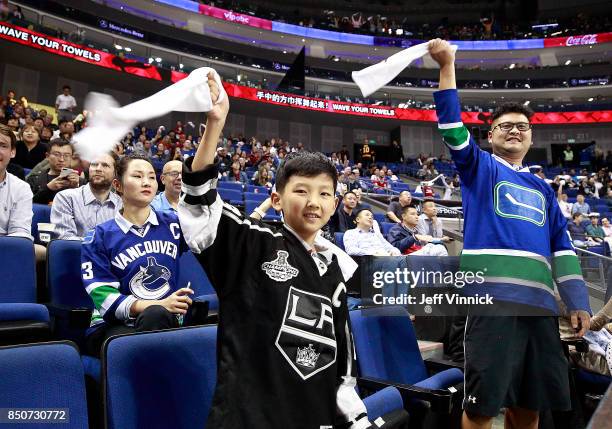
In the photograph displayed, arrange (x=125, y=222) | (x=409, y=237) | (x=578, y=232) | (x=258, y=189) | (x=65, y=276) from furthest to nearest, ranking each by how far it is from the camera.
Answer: (x=578, y=232) < (x=258, y=189) < (x=409, y=237) < (x=65, y=276) < (x=125, y=222)

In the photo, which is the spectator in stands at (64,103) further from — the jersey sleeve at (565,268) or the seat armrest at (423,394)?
the jersey sleeve at (565,268)

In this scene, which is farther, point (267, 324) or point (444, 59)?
point (444, 59)

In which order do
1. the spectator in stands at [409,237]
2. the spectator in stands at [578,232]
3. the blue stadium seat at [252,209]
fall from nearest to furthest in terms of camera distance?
the spectator in stands at [409,237], the blue stadium seat at [252,209], the spectator in stands at [578,232]

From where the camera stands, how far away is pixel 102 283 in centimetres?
159

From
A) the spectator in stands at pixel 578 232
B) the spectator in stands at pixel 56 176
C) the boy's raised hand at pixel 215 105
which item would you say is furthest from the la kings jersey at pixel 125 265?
the spectator in stands at pixel 578 232

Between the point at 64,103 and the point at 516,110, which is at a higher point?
the point at 64,103

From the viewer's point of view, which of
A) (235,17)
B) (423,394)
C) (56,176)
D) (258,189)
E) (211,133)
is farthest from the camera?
(235,17)

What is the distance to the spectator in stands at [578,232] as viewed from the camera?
21.4ft

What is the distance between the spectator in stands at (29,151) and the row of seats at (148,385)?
11.8 feet

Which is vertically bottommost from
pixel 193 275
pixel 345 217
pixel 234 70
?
pixel 193 275

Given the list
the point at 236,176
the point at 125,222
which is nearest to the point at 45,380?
the point at 125,222

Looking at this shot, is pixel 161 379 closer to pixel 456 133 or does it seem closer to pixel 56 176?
pixel 456 133

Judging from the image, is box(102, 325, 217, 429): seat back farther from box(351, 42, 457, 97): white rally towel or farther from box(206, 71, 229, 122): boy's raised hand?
box(351, 42, 457, 97): white rally towel

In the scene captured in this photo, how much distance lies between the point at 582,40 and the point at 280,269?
22439 millimetres
